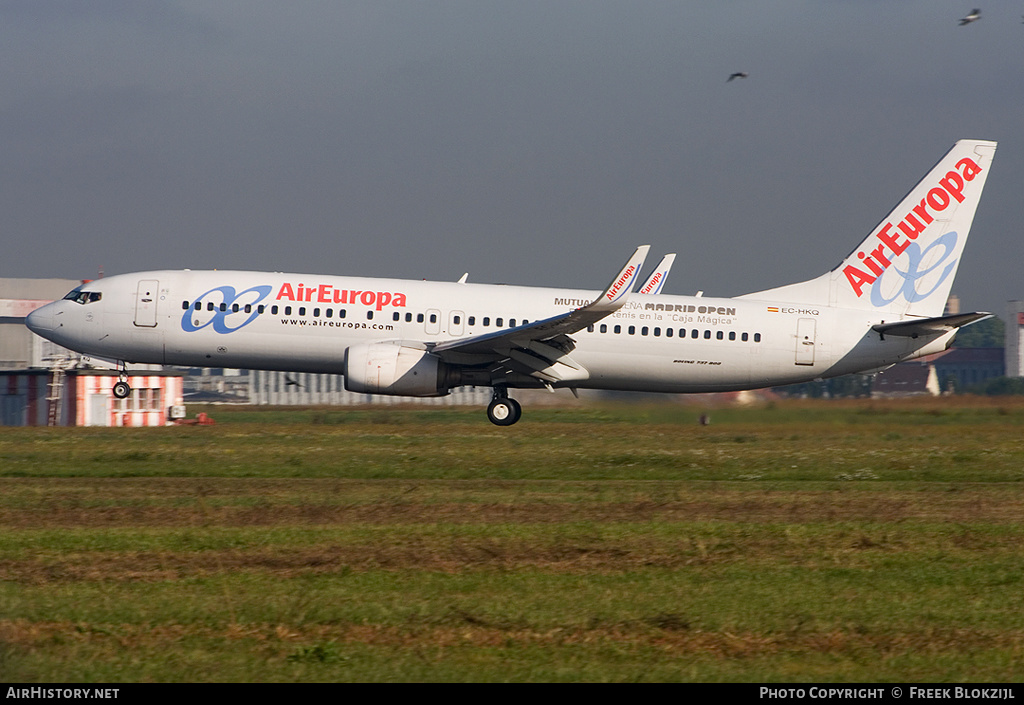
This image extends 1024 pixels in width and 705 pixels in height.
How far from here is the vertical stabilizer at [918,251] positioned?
28.9 m

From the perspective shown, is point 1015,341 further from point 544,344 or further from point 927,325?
point 544,344

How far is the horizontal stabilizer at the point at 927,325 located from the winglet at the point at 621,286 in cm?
665

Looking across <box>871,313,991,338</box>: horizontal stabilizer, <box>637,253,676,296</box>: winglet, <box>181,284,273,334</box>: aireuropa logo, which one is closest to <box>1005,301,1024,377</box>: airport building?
<box>637,253,676,296</box>: winglet

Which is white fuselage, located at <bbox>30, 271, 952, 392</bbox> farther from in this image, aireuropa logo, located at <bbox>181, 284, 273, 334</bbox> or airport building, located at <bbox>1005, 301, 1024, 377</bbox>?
airport building, located at <bbox>1005, 301, 1024, 377</bbox>

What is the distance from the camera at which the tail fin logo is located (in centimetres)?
2892

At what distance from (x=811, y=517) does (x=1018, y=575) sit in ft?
12.2

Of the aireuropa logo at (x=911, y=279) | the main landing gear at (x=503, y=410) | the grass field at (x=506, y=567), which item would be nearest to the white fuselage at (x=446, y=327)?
the aireuropa logo at (x=911, y=279)

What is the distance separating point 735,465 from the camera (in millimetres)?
21344

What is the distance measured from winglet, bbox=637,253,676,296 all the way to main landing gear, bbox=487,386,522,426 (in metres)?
7.98

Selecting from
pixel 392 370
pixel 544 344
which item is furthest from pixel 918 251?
pixel 392 370

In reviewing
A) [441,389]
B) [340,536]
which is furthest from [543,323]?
[340,536]

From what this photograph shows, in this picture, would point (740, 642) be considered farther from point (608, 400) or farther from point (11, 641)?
point (608, 400)

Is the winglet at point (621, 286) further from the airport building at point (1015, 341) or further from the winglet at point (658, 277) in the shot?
the airport building at point (1015, 341)

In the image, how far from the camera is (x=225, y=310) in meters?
27.7
